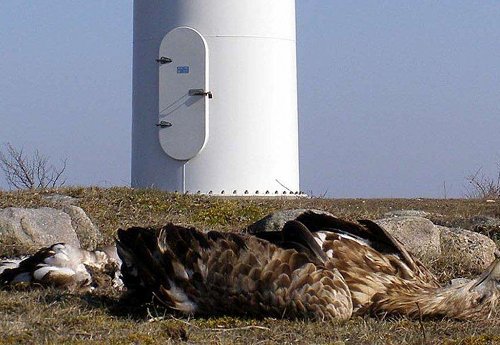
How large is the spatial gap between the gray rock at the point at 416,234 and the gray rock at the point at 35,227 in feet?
10.6

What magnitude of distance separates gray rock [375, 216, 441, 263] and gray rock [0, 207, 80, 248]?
3234mm

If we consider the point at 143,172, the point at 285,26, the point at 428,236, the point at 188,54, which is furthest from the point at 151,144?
the point at 428,236

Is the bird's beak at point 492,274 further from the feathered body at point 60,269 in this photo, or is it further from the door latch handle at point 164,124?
the door latch handle at point 164,124

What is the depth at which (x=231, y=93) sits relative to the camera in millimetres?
16750

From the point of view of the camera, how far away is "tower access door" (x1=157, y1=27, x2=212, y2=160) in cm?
1661

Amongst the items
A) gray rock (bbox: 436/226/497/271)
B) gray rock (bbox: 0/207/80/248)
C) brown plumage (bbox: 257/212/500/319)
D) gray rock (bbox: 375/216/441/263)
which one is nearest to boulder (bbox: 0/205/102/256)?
gray rock (bbox: 0/207/80/248)

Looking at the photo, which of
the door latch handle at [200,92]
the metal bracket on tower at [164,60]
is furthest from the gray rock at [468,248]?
the metal bracket on tower at [164,60]

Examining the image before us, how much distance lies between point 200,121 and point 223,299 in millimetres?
10286

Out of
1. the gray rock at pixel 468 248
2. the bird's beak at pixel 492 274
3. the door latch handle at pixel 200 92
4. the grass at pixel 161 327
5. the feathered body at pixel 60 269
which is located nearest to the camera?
the grass at pixel 161 327

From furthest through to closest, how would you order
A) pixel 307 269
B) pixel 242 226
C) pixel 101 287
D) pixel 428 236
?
pixel 242 226
pixel 428 236
pixel 101 287
pixel 307 269

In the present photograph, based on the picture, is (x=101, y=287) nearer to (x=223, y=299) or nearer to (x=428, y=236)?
(x=223, y=299)

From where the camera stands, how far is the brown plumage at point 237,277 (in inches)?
253

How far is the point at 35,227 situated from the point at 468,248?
4387mm

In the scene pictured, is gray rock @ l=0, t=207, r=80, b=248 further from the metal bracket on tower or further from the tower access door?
the metal bracket on tower
